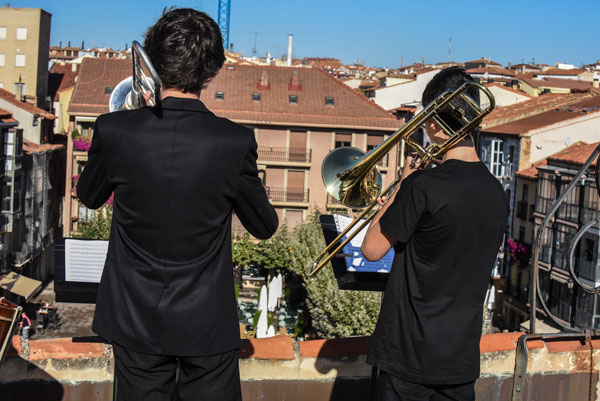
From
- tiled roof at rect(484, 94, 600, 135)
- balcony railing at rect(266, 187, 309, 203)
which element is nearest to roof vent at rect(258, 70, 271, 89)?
balcony railing at rect(266, 187, 309, 203)

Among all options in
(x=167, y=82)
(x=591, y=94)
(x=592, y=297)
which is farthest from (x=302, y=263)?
(x=167, y=82)

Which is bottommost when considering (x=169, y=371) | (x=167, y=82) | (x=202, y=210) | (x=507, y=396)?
(x=507, y=396)

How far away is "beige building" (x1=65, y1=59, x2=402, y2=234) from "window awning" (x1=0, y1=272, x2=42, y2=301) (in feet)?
32.4

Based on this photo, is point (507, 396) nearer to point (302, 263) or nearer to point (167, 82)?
point (167, 82)

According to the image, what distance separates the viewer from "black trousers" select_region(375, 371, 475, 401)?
124 inches

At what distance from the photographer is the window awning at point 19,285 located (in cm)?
3069

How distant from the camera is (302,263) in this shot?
31234mm

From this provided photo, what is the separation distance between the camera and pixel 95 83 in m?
42.8

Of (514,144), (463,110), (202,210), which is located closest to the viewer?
(202,210)

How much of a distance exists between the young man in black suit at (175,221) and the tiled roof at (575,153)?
31.5m

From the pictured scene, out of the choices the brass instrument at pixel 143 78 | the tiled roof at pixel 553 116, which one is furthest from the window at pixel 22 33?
the brass instrument at pixel 143 78

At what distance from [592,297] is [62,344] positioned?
31434 millimetres

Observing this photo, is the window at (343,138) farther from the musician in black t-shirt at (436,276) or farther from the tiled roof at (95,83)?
the musician in black t-shirt at (436,276)

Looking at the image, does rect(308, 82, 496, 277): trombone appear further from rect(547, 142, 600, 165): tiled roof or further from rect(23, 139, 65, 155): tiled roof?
rect(23, 139, 65, 155): tiled roof
